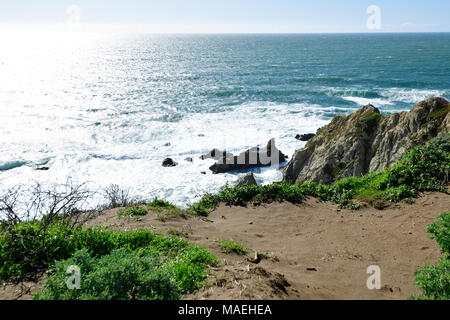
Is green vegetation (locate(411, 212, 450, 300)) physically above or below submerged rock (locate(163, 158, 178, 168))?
above

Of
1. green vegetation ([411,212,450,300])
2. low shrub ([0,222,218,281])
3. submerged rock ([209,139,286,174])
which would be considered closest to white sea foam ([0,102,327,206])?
submerged rock ([209,139,286,174])

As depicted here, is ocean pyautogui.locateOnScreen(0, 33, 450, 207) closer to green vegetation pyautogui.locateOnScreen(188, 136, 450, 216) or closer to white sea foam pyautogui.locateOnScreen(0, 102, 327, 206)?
white sea foam pyautogui.locateOnScreen(0, 102, 327, 206)

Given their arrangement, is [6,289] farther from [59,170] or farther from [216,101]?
[216,101]

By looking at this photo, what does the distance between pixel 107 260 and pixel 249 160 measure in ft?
56.1

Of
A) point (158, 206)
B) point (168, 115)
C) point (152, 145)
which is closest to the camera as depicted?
point (158, 206)

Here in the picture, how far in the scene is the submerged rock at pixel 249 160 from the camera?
20.8 m

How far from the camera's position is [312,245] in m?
7.67

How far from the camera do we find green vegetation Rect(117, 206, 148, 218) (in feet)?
28.7

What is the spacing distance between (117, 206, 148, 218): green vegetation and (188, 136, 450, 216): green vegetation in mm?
1501

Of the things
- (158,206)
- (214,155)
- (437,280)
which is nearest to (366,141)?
(158,206)

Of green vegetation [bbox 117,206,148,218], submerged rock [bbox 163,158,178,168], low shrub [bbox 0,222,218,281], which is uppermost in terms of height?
low shrub [bbox 0,222,218,281]

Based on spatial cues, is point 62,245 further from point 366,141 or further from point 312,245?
point 366,141
